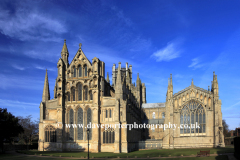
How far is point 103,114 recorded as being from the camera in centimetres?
4778

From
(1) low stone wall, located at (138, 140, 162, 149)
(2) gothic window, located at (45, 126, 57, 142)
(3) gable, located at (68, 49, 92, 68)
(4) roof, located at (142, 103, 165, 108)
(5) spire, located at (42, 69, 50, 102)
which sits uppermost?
(3) gable, located at (68, 49, 92, 68)

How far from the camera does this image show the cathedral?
46719mm

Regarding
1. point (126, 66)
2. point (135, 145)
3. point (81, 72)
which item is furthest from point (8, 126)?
point (126, 66)

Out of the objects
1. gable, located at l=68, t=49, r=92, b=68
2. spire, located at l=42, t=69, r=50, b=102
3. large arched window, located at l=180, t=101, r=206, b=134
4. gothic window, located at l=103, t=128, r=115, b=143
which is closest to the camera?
gothic window, located at l=103, t=128, r=115, b=143

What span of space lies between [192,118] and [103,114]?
2457cm

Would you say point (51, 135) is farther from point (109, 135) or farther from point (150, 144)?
point (150, 144)

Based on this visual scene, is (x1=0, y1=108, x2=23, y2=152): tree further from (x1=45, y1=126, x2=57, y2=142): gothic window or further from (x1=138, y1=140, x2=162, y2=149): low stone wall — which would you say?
(x1=138, y1=140, x2=162, y2=149): low stone wall

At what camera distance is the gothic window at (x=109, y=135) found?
1834 inches

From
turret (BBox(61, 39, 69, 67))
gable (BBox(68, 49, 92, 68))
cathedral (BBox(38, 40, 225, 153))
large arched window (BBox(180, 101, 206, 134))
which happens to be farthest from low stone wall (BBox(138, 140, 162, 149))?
turret (BBox(61, 39, 69, 67))

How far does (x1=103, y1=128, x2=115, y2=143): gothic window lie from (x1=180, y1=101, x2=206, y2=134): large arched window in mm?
20631

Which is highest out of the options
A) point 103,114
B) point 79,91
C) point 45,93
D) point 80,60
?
point 80,60

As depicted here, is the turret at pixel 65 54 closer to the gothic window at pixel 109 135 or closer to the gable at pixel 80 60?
the gable at pixel 80 60

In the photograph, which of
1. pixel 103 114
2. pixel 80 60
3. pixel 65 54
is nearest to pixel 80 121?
pixel 103 114

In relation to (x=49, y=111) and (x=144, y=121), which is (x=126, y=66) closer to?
(x=144, y=121)
